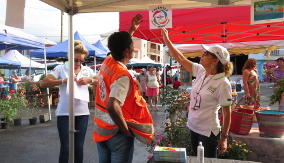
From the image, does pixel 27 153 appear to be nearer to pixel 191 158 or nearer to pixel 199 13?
pixel 191 158

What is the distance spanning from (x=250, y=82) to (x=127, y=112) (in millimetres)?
4939

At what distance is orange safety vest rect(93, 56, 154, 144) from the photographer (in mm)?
1864

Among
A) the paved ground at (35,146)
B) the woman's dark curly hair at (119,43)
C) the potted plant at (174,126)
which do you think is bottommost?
the paved ground at (35,146)

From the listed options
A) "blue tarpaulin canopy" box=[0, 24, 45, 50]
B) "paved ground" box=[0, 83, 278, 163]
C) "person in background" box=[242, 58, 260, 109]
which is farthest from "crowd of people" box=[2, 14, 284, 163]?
"blue tarpaulin canopy" box=[0, 24, 45, 50]

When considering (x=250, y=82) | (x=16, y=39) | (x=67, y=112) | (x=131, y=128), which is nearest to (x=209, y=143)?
(x=131, y=128)

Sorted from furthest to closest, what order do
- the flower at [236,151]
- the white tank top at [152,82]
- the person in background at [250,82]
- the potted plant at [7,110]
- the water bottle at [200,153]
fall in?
the white tank top at [152,82] → the potted plant at [7,110] → the person in background at [250,82] → the flower at [236,151] → the water bottle at [200,153]

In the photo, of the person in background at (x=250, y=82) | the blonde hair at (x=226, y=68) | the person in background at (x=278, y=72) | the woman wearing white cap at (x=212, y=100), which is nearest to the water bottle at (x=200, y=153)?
the woman wearing white cap at (x=212, y=100)

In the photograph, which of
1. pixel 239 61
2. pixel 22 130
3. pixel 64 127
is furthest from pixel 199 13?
pixel 239 61

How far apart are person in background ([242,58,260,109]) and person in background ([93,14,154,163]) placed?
472 cm

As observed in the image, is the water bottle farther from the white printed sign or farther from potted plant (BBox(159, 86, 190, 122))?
potted plant (BBox(159, 86, 190, 122))

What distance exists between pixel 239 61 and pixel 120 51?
11.4 metres

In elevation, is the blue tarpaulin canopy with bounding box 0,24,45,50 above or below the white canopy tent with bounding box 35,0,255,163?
above

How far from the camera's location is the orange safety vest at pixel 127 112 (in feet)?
6.12

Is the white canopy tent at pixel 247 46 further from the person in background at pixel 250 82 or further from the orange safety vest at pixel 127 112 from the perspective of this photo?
the orange safety vest at pixel 127 112
